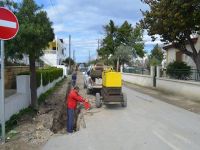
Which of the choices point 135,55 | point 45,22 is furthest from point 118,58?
point 45,22

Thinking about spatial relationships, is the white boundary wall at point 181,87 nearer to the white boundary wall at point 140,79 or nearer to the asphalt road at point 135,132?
the white boundary wall at point 140,79

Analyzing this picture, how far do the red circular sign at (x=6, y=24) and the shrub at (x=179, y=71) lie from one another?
18.6 meters

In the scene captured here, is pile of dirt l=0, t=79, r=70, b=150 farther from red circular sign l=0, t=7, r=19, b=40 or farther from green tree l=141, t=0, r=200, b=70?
green tree l=141, t=0, r=200, b=70

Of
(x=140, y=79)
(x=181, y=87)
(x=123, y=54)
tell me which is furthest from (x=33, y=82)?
(x=123, y=54)

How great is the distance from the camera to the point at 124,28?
227 feet

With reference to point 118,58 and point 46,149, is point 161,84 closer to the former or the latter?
point 46,149

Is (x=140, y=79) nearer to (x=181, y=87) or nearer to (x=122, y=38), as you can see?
(x=181, y=87)

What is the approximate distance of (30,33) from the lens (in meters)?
15.7

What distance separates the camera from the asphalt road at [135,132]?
10117 mm

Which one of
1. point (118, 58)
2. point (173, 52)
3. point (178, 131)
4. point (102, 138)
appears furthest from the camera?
point (118, 58)

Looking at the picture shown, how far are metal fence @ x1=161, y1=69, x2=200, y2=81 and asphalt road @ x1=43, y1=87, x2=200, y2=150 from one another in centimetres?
795

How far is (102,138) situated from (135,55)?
2265 inches

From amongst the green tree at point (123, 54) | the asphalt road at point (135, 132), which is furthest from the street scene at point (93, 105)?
the green tree at point (123, 54)

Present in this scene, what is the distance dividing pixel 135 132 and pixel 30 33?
6.20 metres
